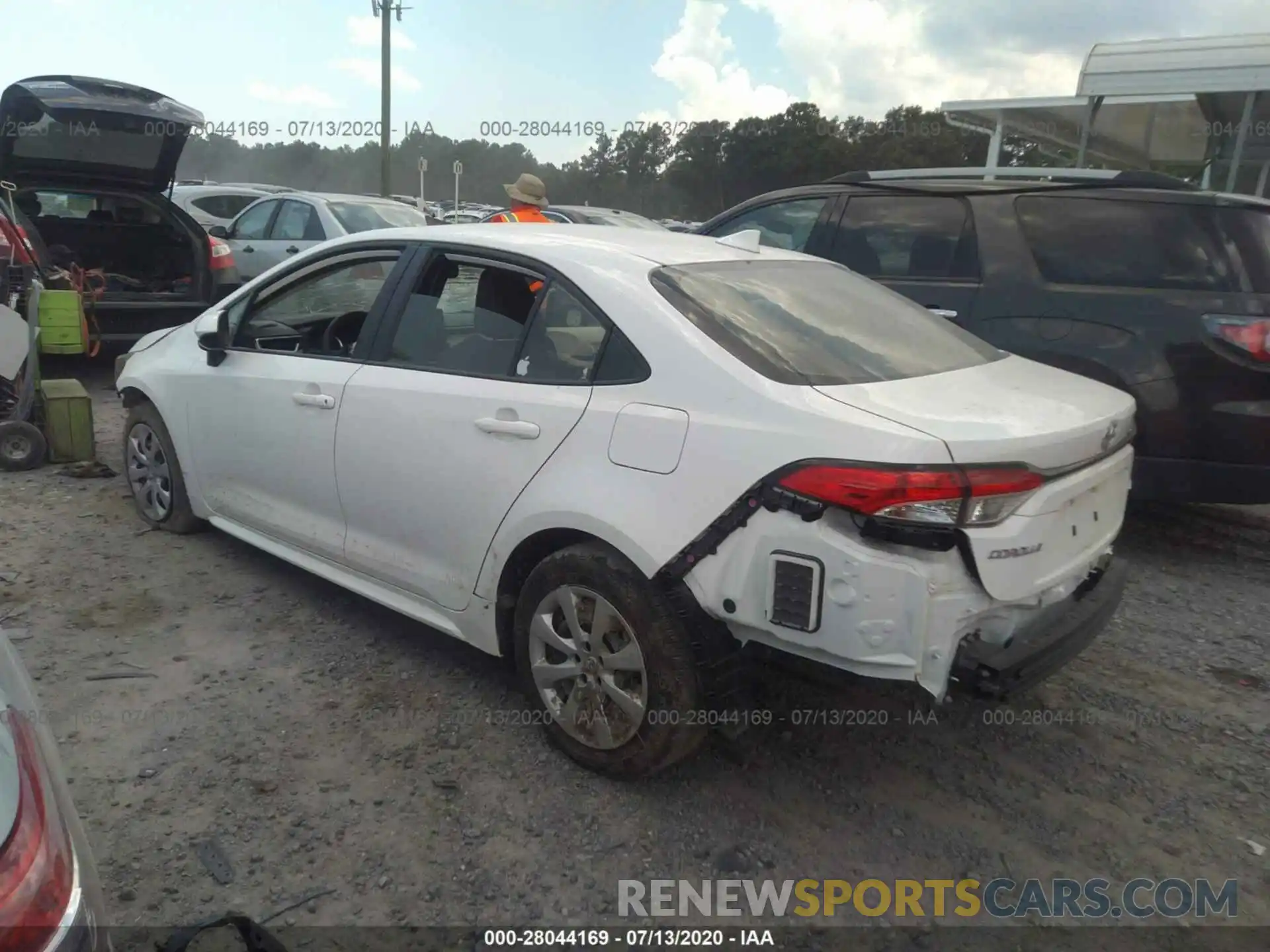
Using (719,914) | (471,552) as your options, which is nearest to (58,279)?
(471,552)

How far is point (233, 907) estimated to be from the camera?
7.71 ft

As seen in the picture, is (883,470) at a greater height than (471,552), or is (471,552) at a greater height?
(883,470)

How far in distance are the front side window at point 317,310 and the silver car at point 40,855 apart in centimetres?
229

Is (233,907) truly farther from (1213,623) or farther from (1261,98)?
(1261,98)

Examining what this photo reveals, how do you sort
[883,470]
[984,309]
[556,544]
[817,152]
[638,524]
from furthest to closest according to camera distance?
[817,152], [984,309], [556,544], [638,524], [883,470]

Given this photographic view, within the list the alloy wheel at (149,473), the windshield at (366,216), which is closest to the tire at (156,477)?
the alloy wheel at (149,473)

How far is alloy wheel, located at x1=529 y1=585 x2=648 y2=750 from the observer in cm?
270

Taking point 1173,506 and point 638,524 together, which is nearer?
point 638,524

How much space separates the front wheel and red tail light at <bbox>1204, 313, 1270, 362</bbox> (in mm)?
3148

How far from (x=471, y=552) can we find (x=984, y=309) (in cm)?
311

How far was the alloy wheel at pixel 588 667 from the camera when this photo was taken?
8.85ft

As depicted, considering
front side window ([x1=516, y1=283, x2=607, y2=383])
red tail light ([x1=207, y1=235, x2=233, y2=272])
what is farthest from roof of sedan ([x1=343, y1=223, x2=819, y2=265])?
red tail light ([x1=207, y1=235, x2=233, y2=272])

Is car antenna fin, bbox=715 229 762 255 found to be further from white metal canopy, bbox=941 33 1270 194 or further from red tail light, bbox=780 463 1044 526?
white metal canopy, bbox=941 33 1270 194

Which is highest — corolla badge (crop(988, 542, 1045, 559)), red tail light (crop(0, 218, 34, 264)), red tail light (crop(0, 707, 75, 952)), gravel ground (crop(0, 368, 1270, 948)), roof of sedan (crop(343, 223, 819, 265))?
roof of sedan (crop(343, 223, 819, 265))
